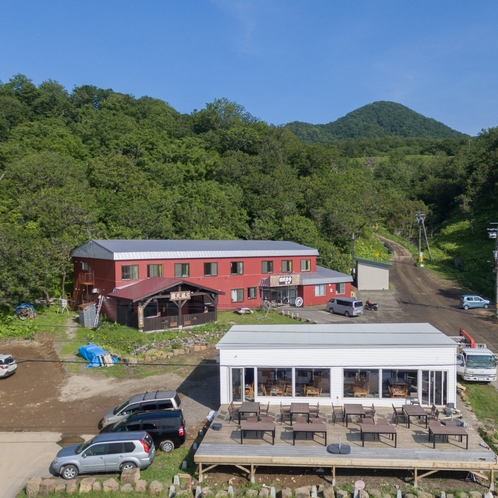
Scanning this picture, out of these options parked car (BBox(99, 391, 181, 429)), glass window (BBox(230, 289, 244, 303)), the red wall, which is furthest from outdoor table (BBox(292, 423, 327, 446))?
glass window (BBox(230, 289, 244, 303))

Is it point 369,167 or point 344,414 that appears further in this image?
point 369,167

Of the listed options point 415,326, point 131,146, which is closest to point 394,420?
point 415,326

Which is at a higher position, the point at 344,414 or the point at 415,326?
the point at 415,326

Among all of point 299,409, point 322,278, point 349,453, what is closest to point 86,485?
point 299,409

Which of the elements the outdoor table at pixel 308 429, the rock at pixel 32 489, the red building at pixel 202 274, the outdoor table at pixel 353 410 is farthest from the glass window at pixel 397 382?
the red building at pixel 202 274

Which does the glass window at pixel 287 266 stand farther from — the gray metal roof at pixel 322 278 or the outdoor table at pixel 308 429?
the outdoor table at pixel 308 429

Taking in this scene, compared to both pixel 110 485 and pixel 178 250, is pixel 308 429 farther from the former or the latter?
pixel 178 250

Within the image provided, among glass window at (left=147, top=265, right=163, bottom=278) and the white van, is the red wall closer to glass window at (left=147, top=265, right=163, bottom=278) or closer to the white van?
glass window at (left=147, top=265, right=163, bottom=278)

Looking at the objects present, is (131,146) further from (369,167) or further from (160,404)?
(369,167)
